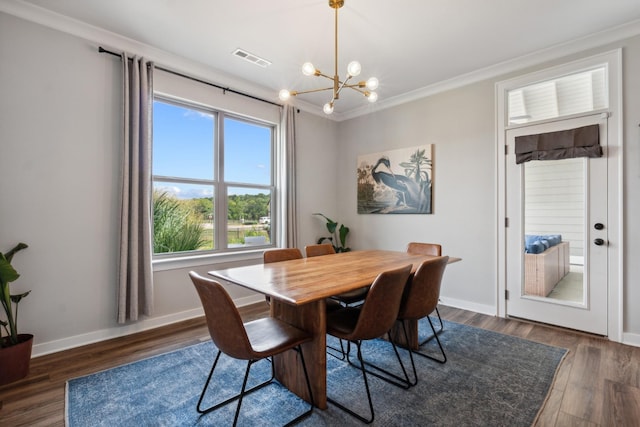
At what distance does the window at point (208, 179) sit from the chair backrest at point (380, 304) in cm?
250

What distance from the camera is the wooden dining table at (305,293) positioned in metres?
1.65

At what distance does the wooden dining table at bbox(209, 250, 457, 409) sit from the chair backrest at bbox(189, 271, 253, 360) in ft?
0.68

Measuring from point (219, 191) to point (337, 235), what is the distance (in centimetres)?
211

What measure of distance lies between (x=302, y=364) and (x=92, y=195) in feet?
7.95

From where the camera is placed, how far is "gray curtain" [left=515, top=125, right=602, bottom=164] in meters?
2.88

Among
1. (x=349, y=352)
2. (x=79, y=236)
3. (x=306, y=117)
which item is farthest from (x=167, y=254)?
(x=306, y=117)

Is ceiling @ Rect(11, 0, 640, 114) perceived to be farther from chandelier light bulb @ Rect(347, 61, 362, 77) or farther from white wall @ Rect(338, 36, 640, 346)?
chandelier light bulb @ Rect(347, 61, 362, 77)

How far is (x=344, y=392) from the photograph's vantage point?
202cm

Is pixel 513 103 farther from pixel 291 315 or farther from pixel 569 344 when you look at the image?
pixel 291 315

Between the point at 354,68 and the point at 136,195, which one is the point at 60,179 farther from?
the point at 354,68

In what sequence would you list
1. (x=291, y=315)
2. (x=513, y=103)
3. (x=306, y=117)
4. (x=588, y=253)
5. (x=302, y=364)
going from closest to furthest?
(x=302, y=364) → (x=291, y=315) → (x=588, y=253) → (x=513, y=103) → (x=306, y=117)

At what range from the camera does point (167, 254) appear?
3.36 metres

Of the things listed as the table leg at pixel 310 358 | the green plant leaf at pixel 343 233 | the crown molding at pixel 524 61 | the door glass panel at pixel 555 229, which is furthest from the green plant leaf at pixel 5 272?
the door glass panel at pixel 555 229

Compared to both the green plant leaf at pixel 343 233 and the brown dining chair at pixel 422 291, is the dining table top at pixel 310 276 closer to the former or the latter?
the brown dining chair at pixel 422 291
